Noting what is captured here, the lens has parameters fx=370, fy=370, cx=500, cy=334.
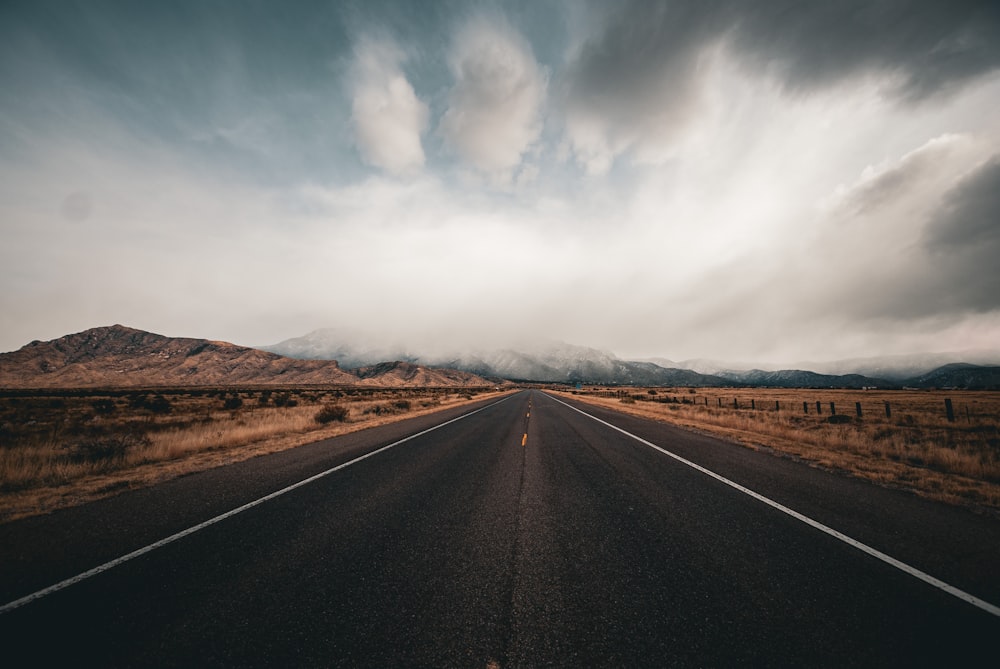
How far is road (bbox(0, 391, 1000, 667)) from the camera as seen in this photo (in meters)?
2.62

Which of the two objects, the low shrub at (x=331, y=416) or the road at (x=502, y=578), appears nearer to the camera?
the road at (x=502, y=578)

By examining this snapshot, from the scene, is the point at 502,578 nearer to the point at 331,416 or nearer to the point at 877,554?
the point at 877,554

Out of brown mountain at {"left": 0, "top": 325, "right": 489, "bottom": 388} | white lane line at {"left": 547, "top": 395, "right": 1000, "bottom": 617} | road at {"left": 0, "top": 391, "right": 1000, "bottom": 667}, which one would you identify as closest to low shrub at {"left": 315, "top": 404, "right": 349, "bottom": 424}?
road at {"left": 0, "top": 391, "right": 1000, "bottom": 667}

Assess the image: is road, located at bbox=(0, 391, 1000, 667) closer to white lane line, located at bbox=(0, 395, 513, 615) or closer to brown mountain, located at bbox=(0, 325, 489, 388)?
white lane line, located at bbox=(0, 395, 513, 615)

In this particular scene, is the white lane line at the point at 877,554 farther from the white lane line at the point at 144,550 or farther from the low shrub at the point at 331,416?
the low shrub at the point at 331,416

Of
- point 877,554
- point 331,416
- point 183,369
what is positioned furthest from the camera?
point 183,369

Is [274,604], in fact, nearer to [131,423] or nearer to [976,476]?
[976,476]

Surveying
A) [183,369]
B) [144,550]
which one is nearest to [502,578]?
[144,550]

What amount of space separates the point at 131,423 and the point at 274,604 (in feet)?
80.6

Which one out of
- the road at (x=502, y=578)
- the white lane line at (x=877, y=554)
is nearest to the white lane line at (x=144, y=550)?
the road at (x=502, y=578)

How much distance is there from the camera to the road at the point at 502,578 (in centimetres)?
262

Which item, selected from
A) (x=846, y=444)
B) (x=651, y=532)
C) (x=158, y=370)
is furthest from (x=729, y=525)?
(x=158, y=370)

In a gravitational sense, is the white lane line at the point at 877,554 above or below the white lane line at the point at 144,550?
above

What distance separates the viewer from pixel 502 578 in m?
3.61
